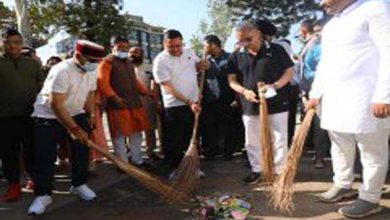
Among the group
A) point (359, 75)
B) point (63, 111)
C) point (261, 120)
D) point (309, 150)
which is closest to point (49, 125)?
point (63, 111)

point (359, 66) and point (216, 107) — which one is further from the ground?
point (359, 66)

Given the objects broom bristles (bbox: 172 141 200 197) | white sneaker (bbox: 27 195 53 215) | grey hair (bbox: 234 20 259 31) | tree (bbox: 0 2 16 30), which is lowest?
white sneaker (bbox: 27 195 53 215)

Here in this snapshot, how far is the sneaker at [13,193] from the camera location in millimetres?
6176

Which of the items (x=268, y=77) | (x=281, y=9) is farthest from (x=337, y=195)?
(x=281, y=9)

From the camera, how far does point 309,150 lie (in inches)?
337

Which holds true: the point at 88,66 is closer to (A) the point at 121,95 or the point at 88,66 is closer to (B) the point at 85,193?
(B) the point at 85,193

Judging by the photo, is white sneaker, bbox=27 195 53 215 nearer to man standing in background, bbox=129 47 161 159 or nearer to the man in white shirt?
the man in white shirt

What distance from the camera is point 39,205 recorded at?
219 inches

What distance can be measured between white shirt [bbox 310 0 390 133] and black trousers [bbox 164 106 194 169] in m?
2.21

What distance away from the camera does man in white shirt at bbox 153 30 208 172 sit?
660 centimetres

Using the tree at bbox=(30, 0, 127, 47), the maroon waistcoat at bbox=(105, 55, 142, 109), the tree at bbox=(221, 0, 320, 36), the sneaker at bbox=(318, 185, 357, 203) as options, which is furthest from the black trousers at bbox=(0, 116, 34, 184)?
the tree at bbox=(221, 0, 320, 36)

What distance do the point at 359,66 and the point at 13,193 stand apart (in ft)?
12.6

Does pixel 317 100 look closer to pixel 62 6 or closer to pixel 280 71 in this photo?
pixel 280 71

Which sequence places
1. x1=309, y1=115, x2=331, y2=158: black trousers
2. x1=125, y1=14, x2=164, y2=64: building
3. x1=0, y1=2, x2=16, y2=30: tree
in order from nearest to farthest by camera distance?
x1=309, y1=115, x2=331, y2=158: black trousers, x1=0, y1=2, x2=16, y2=30: tree, x1=125, y1=14, x2=164, y2=64: building
